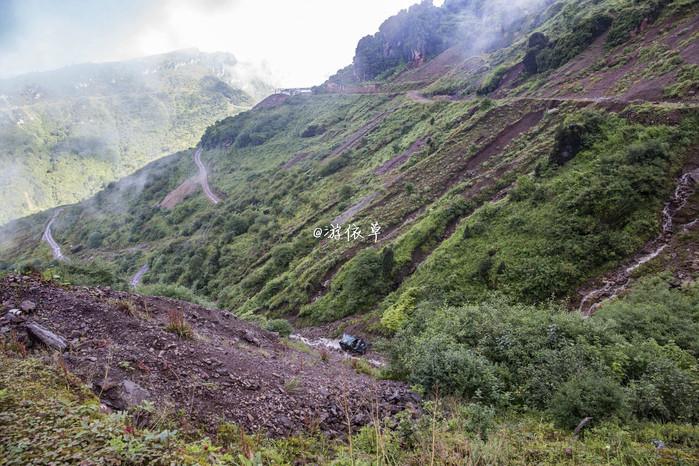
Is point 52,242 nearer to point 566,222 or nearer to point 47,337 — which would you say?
point 47,337

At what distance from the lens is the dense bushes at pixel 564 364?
656 cm

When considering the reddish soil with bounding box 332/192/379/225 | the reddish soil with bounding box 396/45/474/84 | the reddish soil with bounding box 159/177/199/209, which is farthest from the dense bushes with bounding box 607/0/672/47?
the reddish soil with bounding box 159/177/199/209

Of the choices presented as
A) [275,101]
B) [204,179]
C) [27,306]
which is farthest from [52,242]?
[27,306]

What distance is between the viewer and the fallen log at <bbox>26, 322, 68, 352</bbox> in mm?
6299

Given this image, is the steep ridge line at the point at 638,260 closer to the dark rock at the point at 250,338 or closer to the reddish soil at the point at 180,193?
the dark rock at the point at 250,338

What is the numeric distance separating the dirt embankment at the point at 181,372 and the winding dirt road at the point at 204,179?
63950mm

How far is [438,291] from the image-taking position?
61.7 feet

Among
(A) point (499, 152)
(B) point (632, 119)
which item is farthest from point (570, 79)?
(B) point (632, 119)

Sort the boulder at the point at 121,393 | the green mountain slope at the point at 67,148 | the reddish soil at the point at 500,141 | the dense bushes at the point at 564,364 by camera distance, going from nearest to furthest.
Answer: the boulder at the point at 121,393 → the dense bushes at the point at 564,364 → the reddish soil at the point at 500,141 → the green mountain slope at the point at 67,148

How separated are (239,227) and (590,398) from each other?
48.5 meters

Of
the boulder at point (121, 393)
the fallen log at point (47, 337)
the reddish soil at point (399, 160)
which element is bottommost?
the reddish soil at point (399, 160)

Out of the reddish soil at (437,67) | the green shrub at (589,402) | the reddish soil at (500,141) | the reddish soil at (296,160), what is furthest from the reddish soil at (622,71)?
the reddish soil at (296,160)

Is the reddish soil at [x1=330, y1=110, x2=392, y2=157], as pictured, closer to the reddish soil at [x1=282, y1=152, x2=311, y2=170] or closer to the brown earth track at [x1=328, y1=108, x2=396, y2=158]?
the brown earth track at [x1=328, y1=108, x2=396, y2=158]

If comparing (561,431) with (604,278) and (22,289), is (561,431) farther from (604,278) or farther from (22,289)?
(22,289)
